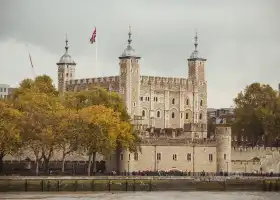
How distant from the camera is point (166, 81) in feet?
429

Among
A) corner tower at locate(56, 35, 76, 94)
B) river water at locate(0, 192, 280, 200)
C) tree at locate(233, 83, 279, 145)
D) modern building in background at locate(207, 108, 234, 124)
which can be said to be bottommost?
river water at locate(0, 192, 280, 200)

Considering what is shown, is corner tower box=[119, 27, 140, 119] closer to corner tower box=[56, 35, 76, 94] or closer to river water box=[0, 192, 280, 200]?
corner tower box=[56, 35, 76, 94]

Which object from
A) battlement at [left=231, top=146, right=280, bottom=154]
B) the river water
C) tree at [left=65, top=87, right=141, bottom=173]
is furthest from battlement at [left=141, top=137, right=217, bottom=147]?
the river water

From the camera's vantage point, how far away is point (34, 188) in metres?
83.2

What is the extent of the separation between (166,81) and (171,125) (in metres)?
5.78

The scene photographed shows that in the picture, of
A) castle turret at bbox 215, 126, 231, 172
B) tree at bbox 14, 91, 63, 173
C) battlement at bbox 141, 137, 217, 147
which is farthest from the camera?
castle turret at bbox 215, 126, 231, 172

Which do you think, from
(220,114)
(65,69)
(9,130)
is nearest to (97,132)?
(9,130)

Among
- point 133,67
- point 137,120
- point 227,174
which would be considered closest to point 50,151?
point 227,174

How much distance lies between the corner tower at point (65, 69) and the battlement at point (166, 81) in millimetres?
11574

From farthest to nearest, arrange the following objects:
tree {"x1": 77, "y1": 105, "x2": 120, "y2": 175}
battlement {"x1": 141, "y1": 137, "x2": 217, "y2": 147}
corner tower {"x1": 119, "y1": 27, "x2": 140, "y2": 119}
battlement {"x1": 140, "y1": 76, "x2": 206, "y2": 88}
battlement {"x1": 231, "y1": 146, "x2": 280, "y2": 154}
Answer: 1. battlement {"x1": 140, "y1": 76, "x2": 206, "y2": 88}
2. corner tower {"x1": 119, "y1": 27, "x2": 140, "y2": 119}
3. battlement {"x1": 231, "y1": 146, "x2": 280, "y2": 154}
4. battlement {"x1": 141, "y1": 137, "x2": 217, "y2": 147}
5. tree {"x1": 77, "y1": 105, "x2": 120, "y2": 175}

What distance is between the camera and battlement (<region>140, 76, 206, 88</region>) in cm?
12775

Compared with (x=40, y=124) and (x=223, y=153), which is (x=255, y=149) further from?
(x=40, y=124)

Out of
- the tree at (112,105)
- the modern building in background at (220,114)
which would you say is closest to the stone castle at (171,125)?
the tree at (112,105)

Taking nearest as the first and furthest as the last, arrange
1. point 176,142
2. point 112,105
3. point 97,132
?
point 97,132 → point 176,142 → point 112,105
